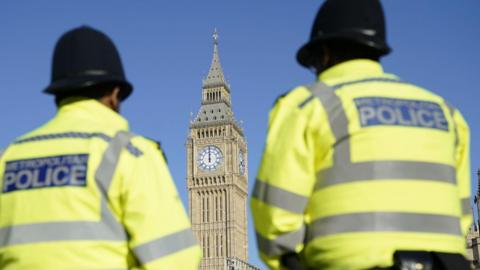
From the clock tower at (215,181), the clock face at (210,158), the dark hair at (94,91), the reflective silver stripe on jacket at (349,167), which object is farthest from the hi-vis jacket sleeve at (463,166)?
the clock face at (210,158)

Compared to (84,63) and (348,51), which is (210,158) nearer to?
(84,63)

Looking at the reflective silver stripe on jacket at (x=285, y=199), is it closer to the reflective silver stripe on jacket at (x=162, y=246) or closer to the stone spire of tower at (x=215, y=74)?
the reflective silver stripe on jacket at (x=162, y=246)

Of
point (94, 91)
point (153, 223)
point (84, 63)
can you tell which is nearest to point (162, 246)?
point (153, 223)

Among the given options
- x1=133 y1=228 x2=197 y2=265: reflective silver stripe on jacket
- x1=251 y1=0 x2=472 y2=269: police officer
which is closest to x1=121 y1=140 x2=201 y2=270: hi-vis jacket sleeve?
x1=133 y1=228 x2=197 y2=265: reflective silver stripe on jacket

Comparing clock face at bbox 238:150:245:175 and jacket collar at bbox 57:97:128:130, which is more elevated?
clock face at bbox 238:150:245:175

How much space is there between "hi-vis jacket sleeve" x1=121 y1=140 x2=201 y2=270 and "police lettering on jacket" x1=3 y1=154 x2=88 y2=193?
236mm

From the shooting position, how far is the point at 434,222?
358cm

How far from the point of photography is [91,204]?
3.79m

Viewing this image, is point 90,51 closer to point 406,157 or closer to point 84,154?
point 84,154

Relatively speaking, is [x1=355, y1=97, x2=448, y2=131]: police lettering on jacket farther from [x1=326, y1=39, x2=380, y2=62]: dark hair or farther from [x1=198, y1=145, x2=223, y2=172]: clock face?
[x1=198, y1=145, x2=223, y2=172]: clock face

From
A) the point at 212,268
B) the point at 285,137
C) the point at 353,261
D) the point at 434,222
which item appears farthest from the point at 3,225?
Result: the point at 212,268

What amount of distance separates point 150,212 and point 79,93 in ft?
2.56

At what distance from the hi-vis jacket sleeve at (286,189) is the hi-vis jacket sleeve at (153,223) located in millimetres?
383

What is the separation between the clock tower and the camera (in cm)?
Result: 7744
